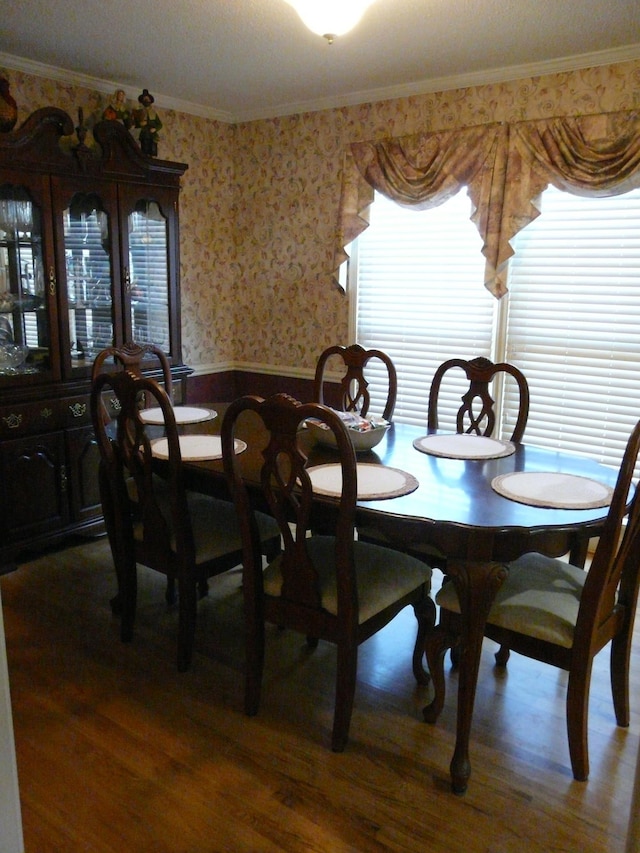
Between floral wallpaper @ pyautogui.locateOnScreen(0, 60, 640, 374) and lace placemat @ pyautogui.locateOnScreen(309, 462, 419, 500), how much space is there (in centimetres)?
207

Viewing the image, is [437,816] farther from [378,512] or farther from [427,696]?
[378,512]

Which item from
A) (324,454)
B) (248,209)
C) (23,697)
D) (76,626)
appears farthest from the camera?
(248,209)

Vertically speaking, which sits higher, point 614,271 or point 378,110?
point 378,110

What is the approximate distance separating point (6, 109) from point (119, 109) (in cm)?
73

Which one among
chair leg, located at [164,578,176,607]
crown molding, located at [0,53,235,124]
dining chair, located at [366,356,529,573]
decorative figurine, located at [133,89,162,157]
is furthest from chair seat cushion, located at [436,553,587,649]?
crown molding, located at [0,53,235,124]

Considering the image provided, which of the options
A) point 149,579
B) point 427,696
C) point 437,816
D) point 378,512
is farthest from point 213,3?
point 437,816

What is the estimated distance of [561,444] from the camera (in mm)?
3527

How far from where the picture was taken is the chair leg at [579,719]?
1.90 m

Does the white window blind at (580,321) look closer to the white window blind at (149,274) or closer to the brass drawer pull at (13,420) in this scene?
the white window blind at (149,274)

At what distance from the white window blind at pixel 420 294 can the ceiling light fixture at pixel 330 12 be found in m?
1.58

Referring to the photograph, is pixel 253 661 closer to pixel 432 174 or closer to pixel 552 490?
pixel 552 490

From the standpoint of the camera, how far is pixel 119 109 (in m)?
3.63

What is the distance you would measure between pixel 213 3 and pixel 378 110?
1.47m

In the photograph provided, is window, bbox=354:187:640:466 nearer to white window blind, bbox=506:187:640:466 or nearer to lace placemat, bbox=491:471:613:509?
white window blind, bbox=506:187:640:466
